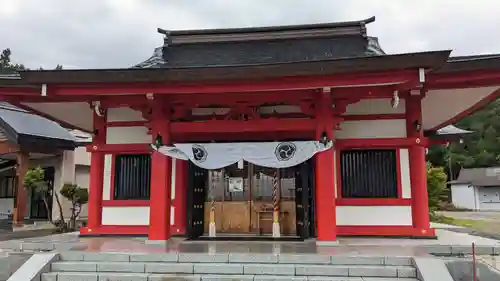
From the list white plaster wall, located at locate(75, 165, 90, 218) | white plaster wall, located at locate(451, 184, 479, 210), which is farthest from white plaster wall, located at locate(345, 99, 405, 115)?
white plaster wall, located at locate(451, 184, 479, 210)

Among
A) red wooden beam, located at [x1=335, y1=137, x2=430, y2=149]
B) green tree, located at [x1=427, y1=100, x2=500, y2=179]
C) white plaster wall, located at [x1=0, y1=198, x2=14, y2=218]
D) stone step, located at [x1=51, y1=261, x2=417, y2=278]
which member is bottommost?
stone step, located at [x1=51, y1=261, x2=417, y2=278]

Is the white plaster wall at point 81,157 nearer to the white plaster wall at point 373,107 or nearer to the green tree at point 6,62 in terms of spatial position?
the white plaster wall at point 373,107

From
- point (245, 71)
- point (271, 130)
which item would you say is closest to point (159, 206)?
point (271, 130)

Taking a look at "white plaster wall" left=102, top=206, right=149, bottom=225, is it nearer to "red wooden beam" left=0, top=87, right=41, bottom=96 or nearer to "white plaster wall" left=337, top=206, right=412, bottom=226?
"red wooden beam" left=0, top=87, right=41, bottom=96

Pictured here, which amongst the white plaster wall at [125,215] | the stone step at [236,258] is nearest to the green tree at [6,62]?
the white plaster wall at [125,215]

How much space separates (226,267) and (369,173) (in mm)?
3819

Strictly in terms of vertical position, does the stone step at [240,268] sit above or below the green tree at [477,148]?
below

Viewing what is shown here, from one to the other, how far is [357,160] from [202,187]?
133 inches

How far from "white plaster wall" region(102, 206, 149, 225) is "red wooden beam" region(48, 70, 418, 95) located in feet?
9.49

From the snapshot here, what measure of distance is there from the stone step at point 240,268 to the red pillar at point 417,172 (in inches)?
95.1

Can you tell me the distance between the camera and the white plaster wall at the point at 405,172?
796 cm

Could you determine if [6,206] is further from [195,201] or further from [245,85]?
[245,85]

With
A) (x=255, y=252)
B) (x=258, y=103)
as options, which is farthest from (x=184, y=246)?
(x=258, y=103)

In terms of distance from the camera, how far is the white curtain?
7233mm
